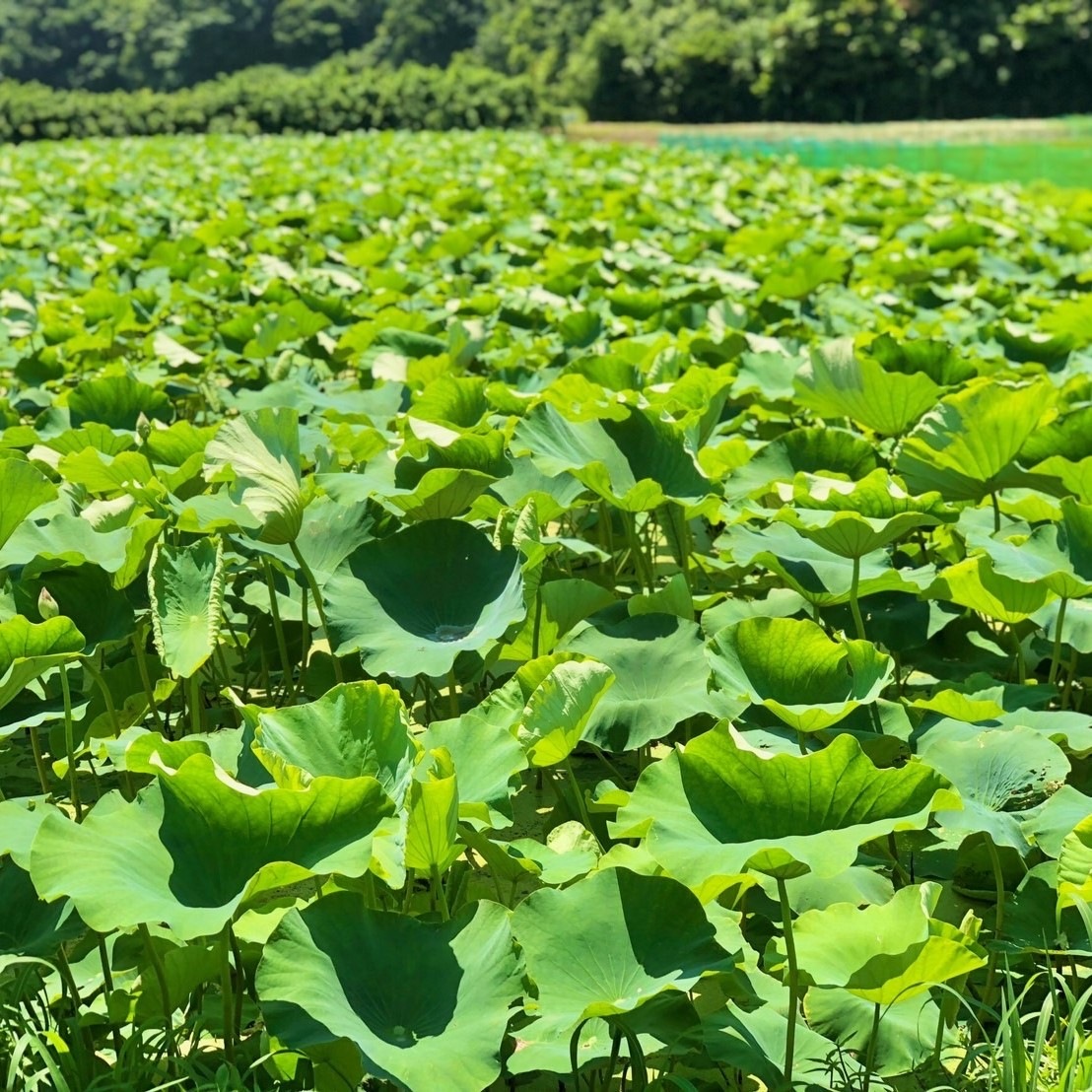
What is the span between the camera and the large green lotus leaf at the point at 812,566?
66.7 inches

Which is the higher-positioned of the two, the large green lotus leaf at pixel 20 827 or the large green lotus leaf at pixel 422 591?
the large green lotus leaf at pixel 422 591

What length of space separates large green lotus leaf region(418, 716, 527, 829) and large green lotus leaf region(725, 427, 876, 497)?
829 mm

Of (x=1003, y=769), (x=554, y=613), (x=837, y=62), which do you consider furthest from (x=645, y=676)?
(x=837, y=62)

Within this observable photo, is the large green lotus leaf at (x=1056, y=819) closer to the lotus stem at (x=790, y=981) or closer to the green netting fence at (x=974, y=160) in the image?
the lotus stem at (x=790, y=981)

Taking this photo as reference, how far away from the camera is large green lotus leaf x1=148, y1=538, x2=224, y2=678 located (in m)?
1.50

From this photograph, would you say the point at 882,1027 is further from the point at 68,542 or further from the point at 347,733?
the point at 68,542

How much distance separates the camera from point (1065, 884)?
3.92 feet

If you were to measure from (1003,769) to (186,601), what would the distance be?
0.93 m

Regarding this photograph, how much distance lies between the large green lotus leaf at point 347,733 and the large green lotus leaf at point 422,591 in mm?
Result: 240

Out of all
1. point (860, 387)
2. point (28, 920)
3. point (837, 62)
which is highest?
point (837, 62)

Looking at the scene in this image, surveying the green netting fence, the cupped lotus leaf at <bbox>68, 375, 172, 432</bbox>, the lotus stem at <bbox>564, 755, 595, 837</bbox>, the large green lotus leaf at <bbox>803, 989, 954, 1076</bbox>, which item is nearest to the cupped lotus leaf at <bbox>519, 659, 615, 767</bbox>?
the lotus stem at <bbox>564, 755, 595, 837</bbox>

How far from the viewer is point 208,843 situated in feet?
3.63

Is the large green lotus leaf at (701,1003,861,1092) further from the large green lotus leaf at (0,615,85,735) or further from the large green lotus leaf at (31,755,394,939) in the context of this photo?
the large green lotus leaf at (0,615,85,735)

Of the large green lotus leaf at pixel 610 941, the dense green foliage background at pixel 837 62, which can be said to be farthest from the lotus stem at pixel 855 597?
the dense green foliage background at pixel 837 62
